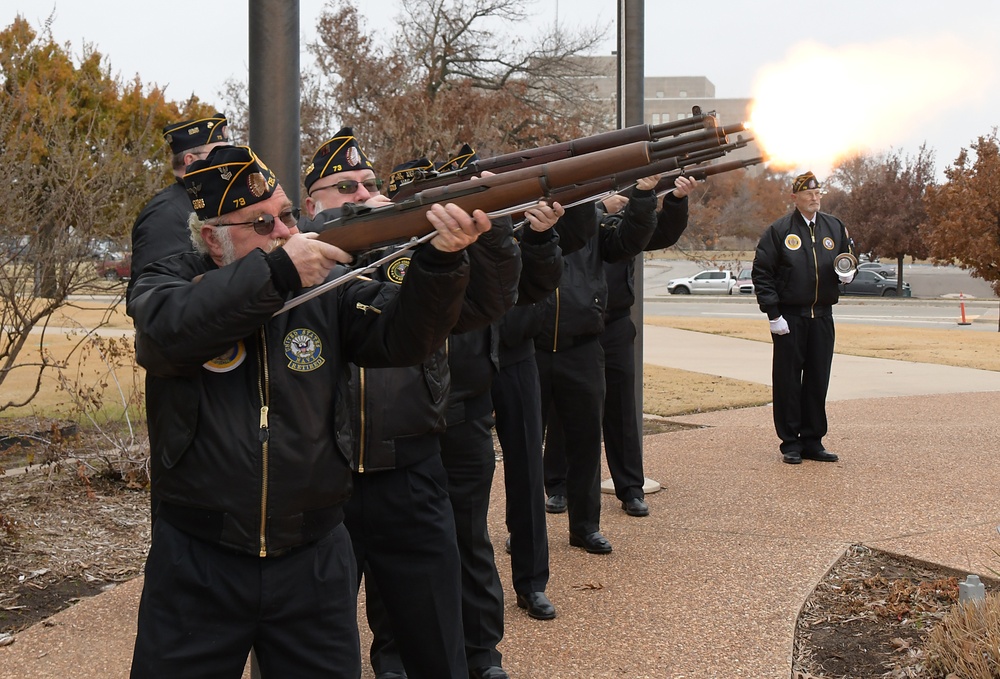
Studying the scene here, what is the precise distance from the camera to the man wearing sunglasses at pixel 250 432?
2770 mm

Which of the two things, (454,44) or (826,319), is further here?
(454,44)

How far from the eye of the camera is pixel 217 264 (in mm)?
3061

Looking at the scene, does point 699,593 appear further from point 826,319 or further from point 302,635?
point 826,319

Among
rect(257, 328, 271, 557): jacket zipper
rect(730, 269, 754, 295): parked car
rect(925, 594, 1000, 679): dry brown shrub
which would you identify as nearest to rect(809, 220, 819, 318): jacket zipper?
rect(925, 594, 1000, 679): dry brown shrub

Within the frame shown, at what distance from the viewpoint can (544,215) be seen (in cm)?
399

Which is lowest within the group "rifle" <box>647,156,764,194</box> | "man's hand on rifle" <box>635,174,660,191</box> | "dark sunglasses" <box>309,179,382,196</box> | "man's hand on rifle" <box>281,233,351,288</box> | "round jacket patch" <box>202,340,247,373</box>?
"round jacket patch" <box>202,340,247,373</box>

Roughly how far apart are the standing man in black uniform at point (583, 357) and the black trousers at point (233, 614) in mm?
3362

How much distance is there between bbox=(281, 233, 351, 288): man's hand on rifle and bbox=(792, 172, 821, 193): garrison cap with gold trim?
670 centimetres

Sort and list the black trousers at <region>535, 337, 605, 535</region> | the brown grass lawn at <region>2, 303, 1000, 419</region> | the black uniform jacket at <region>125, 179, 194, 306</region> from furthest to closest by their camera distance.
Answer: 1. the brown grass lawn at <region>2, 303, 1000, 419</region>
2. the black trousers at <region>535, 337, 605, 535</region>
3. the black uniform jacket at <region>125, 179, 194, 306</region>

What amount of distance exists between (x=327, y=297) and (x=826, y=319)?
261 inches

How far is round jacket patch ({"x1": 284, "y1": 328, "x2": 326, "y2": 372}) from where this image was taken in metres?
2.89

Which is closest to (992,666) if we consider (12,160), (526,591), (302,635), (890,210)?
(526,591)

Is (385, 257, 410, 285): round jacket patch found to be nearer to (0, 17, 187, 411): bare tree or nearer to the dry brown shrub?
the dry brown shrub

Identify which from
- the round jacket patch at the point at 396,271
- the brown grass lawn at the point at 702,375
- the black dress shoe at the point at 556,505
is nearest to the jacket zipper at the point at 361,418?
the round jacket patch at the point at 396,271
